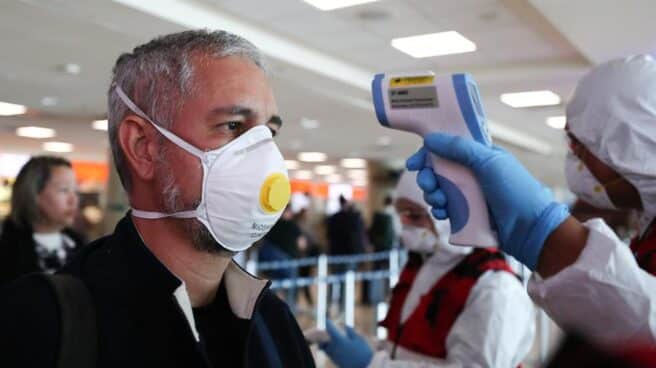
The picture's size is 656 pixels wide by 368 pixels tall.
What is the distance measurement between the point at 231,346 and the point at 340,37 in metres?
5.23

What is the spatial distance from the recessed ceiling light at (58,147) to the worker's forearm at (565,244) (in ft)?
51.3

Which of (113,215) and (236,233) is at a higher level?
(236,233)

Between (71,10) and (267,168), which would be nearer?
(267,168)

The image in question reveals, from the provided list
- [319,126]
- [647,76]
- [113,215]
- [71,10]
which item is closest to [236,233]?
[647,76]

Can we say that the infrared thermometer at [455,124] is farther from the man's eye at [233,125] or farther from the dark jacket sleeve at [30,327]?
the dark jacket sleeve at [30,327]

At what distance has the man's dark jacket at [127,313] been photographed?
973mm

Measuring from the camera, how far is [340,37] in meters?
6.13

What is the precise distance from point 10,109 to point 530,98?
28.0ft

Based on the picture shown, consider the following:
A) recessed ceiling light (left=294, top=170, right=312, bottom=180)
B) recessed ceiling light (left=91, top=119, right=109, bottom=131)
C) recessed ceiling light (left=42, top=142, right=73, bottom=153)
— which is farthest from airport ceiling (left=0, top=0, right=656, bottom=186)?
recessed ceiling light (left=294, top=170, right=312, bottom=180)

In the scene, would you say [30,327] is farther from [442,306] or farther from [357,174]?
[357,174]

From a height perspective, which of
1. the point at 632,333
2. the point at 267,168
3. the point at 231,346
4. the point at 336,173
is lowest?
the point at 336,173

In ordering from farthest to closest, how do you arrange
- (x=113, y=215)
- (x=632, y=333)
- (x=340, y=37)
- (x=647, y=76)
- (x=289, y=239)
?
(x=113, y=215) < (x=289, y=239) < (x=340, y=37) < (x=647, y=76) < (x=632, y=333)

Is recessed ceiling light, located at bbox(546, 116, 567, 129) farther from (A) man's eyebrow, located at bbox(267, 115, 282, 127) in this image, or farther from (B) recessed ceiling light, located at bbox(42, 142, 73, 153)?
(B) recessed ceiling light, located at bbox(42, 142, 73, 153)

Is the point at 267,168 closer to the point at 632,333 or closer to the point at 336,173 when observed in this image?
the point at 632,333
